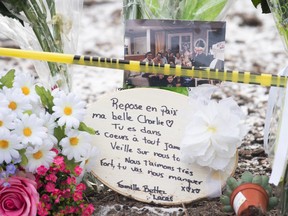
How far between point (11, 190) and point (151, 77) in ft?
2.17

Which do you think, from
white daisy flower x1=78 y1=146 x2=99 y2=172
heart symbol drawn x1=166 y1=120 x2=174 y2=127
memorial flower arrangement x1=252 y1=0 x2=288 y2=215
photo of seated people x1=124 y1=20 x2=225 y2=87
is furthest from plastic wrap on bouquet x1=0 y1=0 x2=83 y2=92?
memorial flower arrangement x1=252 y1=0 x2=288 y2=215

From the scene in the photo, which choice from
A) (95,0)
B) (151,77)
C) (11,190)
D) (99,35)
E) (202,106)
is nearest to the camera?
(11,190)

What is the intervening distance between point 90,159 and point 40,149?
0.74 ft

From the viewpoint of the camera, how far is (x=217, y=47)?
87.8 inches

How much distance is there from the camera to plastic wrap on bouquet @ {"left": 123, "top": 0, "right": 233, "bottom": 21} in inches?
90.4

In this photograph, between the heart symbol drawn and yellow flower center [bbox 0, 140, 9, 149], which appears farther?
the heart symbol drawn

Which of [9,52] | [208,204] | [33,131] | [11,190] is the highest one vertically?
[9,52]

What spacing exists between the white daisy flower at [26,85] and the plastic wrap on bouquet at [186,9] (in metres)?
0.52

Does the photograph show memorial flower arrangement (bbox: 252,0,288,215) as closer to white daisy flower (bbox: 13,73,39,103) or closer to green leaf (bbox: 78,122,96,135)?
green leaf (bbox: 78,122,96,135)

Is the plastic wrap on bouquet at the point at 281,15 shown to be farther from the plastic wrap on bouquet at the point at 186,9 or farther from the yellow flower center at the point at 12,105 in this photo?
the yellow flower center at the point at 12,105

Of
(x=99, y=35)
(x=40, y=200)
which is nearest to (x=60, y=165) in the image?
(x=40, y=200)

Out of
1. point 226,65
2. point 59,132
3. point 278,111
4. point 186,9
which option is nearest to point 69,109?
point 59,132

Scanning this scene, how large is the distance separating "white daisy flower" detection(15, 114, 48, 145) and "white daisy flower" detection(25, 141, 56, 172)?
1.3 inches

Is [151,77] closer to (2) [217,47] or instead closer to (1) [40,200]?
(2) [217,47]
